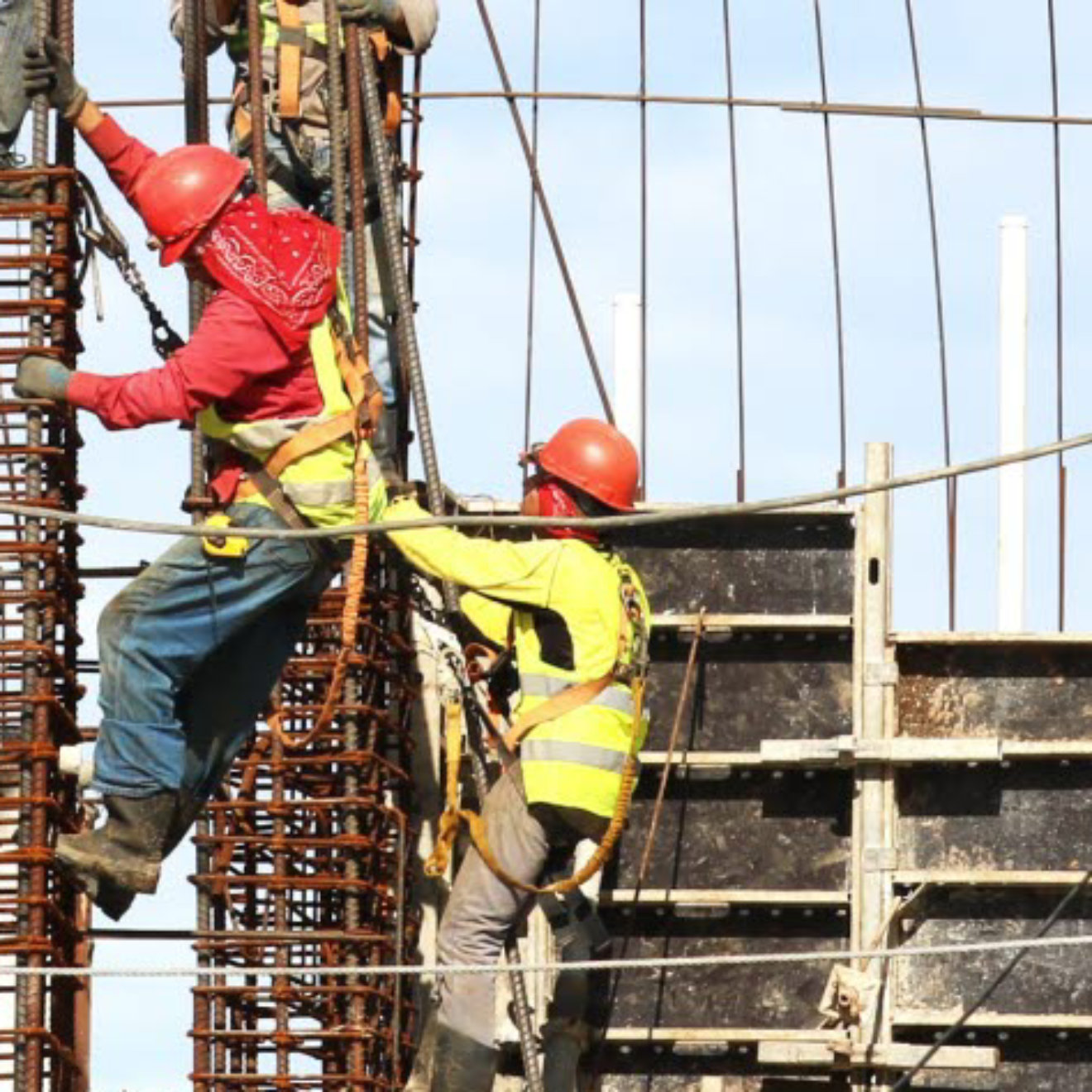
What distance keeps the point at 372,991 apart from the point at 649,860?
2.12m

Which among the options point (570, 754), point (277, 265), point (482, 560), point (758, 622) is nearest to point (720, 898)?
point (758, 622)

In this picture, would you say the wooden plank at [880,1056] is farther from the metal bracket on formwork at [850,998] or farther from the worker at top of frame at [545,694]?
the worker at top of frame at [545,694]

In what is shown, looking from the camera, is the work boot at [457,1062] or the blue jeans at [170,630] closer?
the blue jeans at [170,630]

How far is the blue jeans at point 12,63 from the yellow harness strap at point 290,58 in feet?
5.24

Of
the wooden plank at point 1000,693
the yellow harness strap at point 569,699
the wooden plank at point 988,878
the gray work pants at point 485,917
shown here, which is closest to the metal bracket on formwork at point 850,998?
the wooden plank at point 988,878

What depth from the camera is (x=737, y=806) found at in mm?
21031

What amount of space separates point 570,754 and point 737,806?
344 cm

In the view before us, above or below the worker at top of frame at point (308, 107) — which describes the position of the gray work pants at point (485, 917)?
below

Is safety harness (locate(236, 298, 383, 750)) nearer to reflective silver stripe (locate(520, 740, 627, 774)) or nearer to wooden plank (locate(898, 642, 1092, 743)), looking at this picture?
reflective silver stripe (locate(520, 740, 627, 774))

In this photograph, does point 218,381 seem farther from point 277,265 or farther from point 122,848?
point 122,848

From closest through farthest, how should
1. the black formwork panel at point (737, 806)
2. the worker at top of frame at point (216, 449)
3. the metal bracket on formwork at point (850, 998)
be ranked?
the worker at top of frame at point (216, 449), the metal bracket on formwork at point (850, 998), the black formwork panel at point (737, 806)

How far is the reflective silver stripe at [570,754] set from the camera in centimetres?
1770

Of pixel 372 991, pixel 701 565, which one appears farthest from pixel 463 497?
pixel 372 991

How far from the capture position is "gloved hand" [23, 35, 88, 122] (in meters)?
17.9
